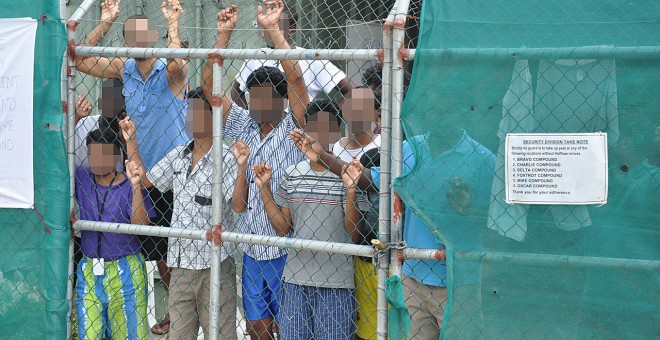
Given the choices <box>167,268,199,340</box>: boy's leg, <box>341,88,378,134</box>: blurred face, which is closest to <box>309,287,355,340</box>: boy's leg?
<box>167,268,199,340</box>: boy's leg

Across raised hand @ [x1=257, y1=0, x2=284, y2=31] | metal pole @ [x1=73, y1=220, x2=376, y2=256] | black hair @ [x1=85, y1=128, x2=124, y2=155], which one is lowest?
metal pole @ [x1=73, y1=220, x2=376, y2=256]

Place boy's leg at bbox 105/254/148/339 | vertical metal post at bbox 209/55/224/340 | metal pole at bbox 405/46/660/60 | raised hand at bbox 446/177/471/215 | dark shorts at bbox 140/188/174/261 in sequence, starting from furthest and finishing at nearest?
1. dark shorts at bbox 140/188/174/261
2. boy's leg at bbox 105/254/148/339
3. vertical metal post at bbox 209/55/224/340
4. raised hand at bbox 446/177/471/215
5. metal pole at bbox 405/46/660/60

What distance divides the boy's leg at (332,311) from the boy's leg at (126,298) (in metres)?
1.02

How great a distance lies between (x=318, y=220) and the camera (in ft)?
13.4

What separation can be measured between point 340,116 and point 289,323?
1104 millimetres

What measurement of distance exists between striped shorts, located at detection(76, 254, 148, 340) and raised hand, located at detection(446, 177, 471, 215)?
75.6 inches

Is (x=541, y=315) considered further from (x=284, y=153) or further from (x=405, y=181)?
(x=284, y=153)

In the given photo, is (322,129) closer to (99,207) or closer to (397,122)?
(397,122)

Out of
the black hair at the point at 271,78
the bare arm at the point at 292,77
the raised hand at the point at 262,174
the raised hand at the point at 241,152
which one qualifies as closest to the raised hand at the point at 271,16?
the bare arm at the point at 292,77

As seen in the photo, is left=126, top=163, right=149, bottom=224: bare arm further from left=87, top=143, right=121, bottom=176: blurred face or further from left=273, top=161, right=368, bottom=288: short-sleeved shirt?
left=273, top=161, right=368, bottom=288: short-sleeved shirt

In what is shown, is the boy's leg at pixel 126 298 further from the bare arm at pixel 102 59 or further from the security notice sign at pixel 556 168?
the security notice sign at pixel 556 168

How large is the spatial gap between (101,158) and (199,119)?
2.01 ft

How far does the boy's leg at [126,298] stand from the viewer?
4438 mm

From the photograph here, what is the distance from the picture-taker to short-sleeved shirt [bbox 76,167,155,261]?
441cm
